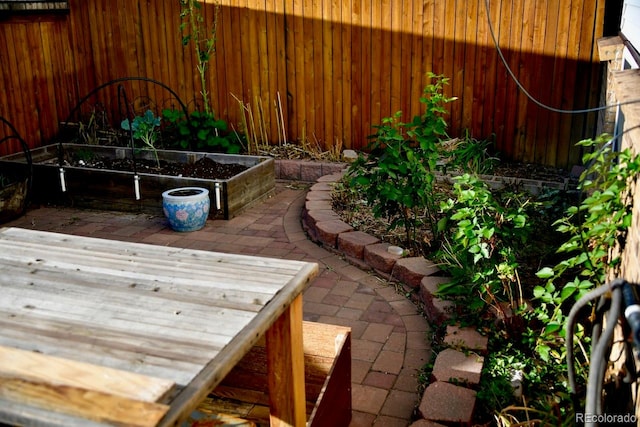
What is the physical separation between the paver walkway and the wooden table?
3.28 ft

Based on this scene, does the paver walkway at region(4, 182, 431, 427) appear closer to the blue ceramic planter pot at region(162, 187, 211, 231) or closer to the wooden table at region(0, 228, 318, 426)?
the blue ceramic planter pot at region(162, 187, 211, 231)

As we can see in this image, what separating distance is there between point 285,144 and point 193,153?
1115mm

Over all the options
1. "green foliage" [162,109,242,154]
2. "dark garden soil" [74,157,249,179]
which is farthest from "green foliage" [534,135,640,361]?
"green foliage" [162,109,242,154]

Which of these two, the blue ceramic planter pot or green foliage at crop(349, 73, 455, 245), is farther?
the blue ceramic planter pot

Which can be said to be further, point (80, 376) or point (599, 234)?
point (599, 234)

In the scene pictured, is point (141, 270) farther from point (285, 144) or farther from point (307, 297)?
point (285, 144)

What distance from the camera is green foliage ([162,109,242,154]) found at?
21.8ft

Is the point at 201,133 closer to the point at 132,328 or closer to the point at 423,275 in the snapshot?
the point at 423,275

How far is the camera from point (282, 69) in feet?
22.6

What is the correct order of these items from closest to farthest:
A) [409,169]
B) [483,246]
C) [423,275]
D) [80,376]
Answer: [80,376]
[483,246]
[423,275]
[409,169]

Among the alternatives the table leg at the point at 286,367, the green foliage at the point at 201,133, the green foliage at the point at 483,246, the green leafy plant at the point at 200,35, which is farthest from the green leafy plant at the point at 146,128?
the table leg at the point at 286,367

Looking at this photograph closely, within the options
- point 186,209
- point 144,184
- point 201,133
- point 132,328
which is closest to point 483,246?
point 132,328

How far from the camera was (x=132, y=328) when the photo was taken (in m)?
1.78

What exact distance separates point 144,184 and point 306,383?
3.49 meters
